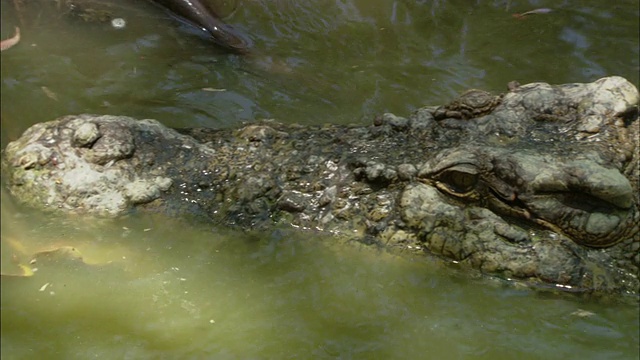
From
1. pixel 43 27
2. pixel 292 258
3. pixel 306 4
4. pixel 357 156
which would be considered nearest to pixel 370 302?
pixel 292 258

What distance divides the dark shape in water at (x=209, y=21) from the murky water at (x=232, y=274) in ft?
0.90

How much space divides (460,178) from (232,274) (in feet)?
A: 4.61

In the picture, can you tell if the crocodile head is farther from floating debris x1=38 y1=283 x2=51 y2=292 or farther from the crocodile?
floating debris x1=38 y1=283 x2=51 y2=292

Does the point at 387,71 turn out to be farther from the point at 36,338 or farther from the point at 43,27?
the point at 36,338

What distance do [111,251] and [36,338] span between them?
26.1 inches

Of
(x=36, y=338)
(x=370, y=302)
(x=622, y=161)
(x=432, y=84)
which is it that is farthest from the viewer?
(x=432, y=84)

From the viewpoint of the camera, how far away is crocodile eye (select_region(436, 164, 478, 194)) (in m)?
3.68

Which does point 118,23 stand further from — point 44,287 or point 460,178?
point 460,178

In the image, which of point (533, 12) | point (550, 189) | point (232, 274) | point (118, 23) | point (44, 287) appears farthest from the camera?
point (533, 12)

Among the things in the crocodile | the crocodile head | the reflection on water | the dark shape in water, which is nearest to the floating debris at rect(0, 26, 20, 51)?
the dark shape in water

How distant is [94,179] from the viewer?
143 inches

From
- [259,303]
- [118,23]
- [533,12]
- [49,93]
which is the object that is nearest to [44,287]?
[259,303]

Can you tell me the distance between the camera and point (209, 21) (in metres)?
5.91

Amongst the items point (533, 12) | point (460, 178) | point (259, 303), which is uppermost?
point (533, 12)
